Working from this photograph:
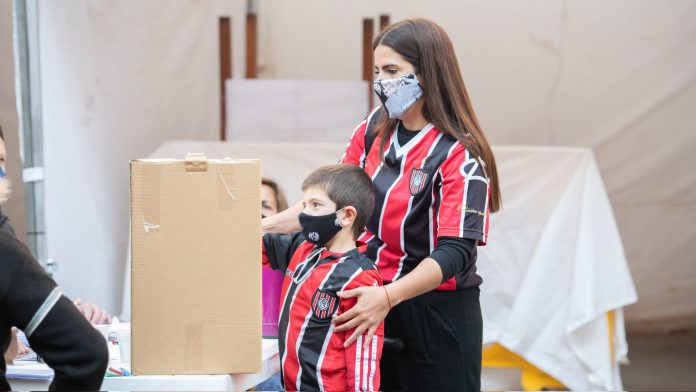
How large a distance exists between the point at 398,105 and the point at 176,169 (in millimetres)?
560

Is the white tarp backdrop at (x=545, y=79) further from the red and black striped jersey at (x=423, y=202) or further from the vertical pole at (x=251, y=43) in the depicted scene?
the red and black striped jersey at (x=423, y=202)

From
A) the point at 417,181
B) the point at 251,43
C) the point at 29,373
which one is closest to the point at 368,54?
the point at 251,43

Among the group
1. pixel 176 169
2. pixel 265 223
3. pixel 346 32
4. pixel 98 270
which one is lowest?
pixel 98 270

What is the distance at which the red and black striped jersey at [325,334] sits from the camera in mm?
1882

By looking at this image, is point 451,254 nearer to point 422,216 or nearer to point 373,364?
point 422,216

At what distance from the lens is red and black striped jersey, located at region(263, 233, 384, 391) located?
1.88 metres

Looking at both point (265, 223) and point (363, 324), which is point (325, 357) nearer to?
point (363, 324)

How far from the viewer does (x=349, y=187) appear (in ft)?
6.41

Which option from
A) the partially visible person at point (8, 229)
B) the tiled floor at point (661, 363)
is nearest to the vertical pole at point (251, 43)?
the partially visible person at point (8, 229)

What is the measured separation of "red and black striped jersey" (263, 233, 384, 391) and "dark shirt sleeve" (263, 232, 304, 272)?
96 millimetres

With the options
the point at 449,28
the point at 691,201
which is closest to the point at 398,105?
the point at 449,28

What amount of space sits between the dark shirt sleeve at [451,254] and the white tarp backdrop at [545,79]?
2286mm

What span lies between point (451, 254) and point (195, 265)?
0.53 meters

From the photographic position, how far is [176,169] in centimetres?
168
